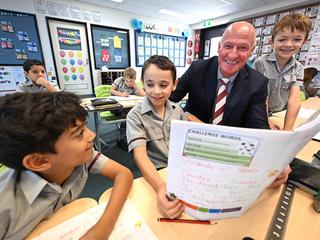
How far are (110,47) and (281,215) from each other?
17.9ft

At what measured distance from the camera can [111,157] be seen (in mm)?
2334

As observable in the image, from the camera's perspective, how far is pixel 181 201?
1.74 feet

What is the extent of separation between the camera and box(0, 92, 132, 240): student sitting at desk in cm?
48

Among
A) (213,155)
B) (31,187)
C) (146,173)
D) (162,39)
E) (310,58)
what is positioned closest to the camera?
(213,155)

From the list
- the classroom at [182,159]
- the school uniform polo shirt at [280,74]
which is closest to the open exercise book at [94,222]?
the classroom at [182,159]

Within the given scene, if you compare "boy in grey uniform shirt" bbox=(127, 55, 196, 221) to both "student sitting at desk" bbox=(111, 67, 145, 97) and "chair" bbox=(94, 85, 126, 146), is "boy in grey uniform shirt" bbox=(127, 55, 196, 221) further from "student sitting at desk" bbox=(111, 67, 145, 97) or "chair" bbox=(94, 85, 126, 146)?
"student sitting at desk" bbox=(111, 67, 145, 97)

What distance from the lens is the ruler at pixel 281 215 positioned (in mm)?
504

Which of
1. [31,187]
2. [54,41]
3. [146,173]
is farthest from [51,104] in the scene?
[54,41]

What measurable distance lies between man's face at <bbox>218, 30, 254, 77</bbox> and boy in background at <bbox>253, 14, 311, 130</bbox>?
0.50 meters

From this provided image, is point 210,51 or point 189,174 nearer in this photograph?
point 189,174

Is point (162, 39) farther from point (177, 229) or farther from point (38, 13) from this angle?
point (177, 229)

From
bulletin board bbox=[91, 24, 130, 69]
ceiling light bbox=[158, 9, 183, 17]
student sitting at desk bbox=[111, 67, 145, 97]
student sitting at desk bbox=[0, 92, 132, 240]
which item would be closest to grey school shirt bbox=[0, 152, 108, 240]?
student sitting at desk bbox=[0, 92, 132, 240]

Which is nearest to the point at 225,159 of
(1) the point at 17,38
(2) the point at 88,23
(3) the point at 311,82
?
(3) the point at 311,82

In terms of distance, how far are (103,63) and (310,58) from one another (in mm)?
5073
